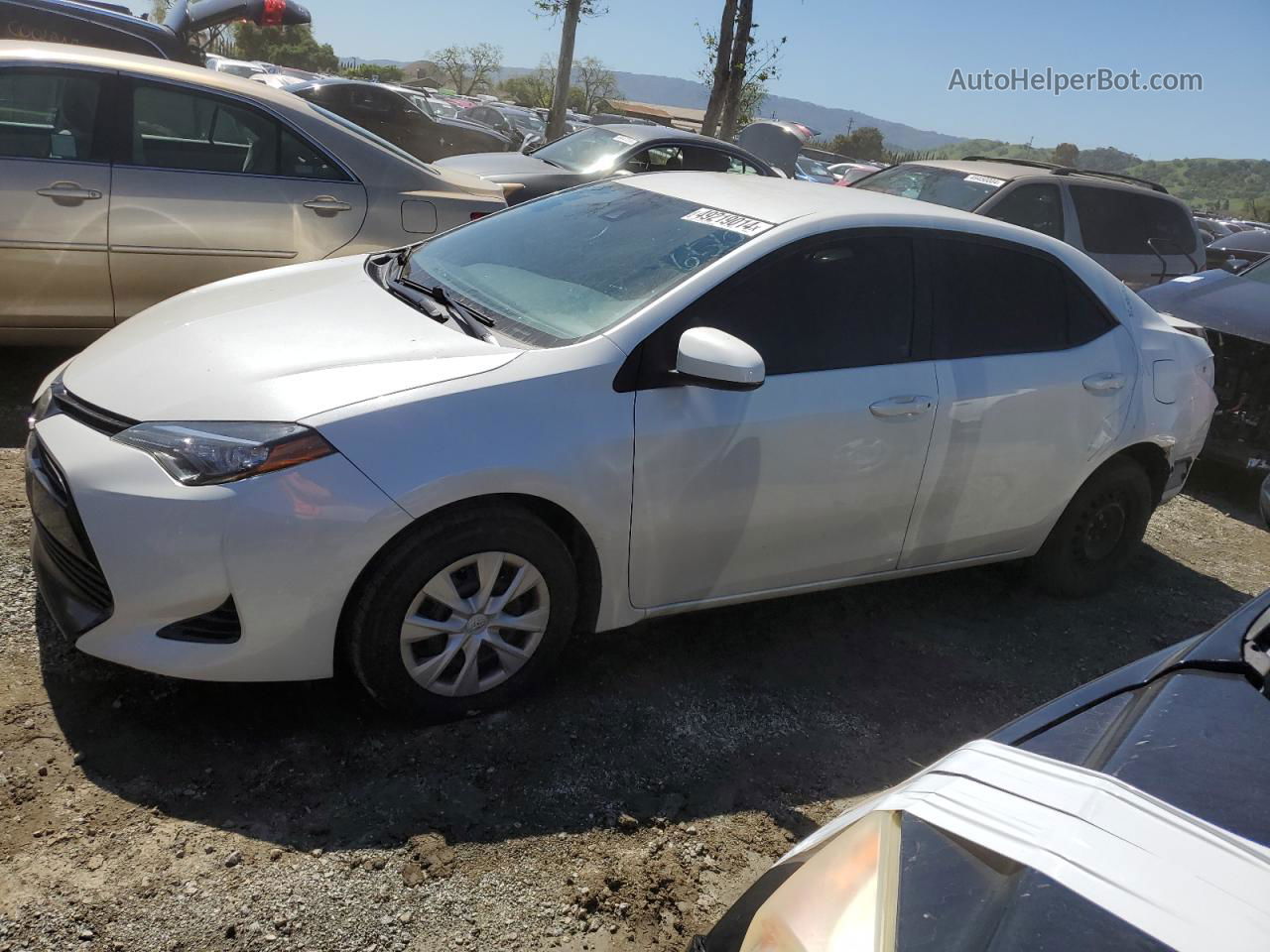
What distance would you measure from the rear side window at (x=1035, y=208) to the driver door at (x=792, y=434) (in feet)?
16.5

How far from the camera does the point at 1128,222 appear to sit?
925cm

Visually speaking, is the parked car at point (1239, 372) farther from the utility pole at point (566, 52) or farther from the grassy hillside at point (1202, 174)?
the grassy hillside at point (1202, 174)

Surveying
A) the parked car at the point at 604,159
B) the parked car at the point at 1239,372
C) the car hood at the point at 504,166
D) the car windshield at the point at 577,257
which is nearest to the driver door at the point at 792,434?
the car windshield at the point at 577,257

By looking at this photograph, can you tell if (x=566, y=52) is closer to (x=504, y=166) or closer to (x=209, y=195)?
(x=504, y=166)

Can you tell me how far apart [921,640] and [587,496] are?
1.83 meters

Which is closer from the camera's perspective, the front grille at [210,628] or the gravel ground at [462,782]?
the gravel ground at [462,782]

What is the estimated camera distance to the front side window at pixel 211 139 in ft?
17.2

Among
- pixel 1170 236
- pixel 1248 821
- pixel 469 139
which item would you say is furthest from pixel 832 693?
pixel 469 139

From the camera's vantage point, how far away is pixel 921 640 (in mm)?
4305

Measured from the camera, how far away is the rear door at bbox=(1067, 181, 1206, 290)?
29.2 ft

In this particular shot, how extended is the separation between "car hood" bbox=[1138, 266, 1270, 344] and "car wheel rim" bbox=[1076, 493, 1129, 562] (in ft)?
8.36

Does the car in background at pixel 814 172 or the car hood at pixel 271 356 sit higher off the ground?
the car in background at pixel 814 172

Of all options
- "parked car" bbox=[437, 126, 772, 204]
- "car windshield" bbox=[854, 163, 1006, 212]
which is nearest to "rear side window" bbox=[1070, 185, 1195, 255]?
A: "car windshield" bbox=[854, 163, 1006, 212]

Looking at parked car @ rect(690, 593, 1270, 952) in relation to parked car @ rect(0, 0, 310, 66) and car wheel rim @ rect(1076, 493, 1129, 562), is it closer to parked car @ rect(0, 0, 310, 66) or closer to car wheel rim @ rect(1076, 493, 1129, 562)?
car wheel rim @ rect(1076, 493, 1129, 562)
